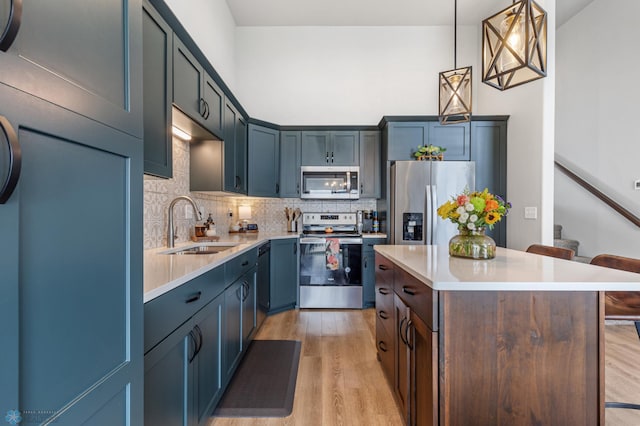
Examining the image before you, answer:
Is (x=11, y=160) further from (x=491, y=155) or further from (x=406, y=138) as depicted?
(x=491, y=155)

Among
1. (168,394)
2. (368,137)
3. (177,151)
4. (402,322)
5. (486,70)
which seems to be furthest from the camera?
(368,137)

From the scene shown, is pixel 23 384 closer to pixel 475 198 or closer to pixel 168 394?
pixel 168 394

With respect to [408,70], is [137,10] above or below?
below

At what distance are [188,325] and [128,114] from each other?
2.93 ft

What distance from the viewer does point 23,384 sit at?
0.50 m

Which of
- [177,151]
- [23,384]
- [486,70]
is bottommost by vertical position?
[23,384]

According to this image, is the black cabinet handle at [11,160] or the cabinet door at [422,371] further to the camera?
the cabinet door at [422,371]

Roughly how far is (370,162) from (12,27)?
352 centimetres

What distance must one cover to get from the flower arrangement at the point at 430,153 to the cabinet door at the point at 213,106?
7.24 ft

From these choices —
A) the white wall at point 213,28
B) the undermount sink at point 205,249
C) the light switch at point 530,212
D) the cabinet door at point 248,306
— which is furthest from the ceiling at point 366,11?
the cabinet door at point 248,306

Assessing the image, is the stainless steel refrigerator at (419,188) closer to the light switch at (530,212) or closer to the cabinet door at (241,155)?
the light switch at (530,212)

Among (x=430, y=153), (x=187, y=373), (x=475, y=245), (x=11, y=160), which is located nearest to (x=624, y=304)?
(x=475, y=245)

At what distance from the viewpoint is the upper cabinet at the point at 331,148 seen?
3.75 m

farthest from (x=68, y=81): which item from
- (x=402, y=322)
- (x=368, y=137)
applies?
(x=368, y=137)
